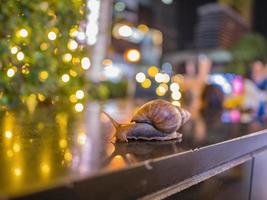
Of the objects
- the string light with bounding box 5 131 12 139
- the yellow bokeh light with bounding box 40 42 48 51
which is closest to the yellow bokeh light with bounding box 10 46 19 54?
the yellow bokeh light with bounding box 40 42 48 51

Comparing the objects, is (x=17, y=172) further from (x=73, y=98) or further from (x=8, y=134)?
(x=73, y=98)

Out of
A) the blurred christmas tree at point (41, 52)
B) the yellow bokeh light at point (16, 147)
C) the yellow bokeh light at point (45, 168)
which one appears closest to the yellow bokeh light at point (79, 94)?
the blurred christmas tree at point (41, 52)

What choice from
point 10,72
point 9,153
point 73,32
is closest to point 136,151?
point 9,153

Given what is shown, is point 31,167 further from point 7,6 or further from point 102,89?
point 102,89

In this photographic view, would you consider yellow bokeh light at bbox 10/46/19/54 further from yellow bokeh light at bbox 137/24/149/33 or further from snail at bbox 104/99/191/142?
yellow bokeh light at bbox 137/24/149/33

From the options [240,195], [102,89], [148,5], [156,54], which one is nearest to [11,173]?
[240,195]

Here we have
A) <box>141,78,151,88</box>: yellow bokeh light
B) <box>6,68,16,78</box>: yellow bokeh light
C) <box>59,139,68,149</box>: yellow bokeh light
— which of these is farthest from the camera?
<box>141,78,151,88</box>: yellow bokeh light

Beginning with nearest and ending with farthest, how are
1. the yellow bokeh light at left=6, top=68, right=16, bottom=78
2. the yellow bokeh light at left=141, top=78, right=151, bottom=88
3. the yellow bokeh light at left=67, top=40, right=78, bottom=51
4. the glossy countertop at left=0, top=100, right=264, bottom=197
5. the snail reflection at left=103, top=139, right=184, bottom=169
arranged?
the glossy countertop at left=0, top=100, right=264, bottom=197, the snail reflection at left=103, top=139, right=184, bottom=169, the yellow bokeh light at left=6, top=68, right=16, bottom=78, the yellow bokeh light at left=67, top=40, right=78, bottom=51, the yellow bokeh light at left=141, top=78, right=151, bottom=88
